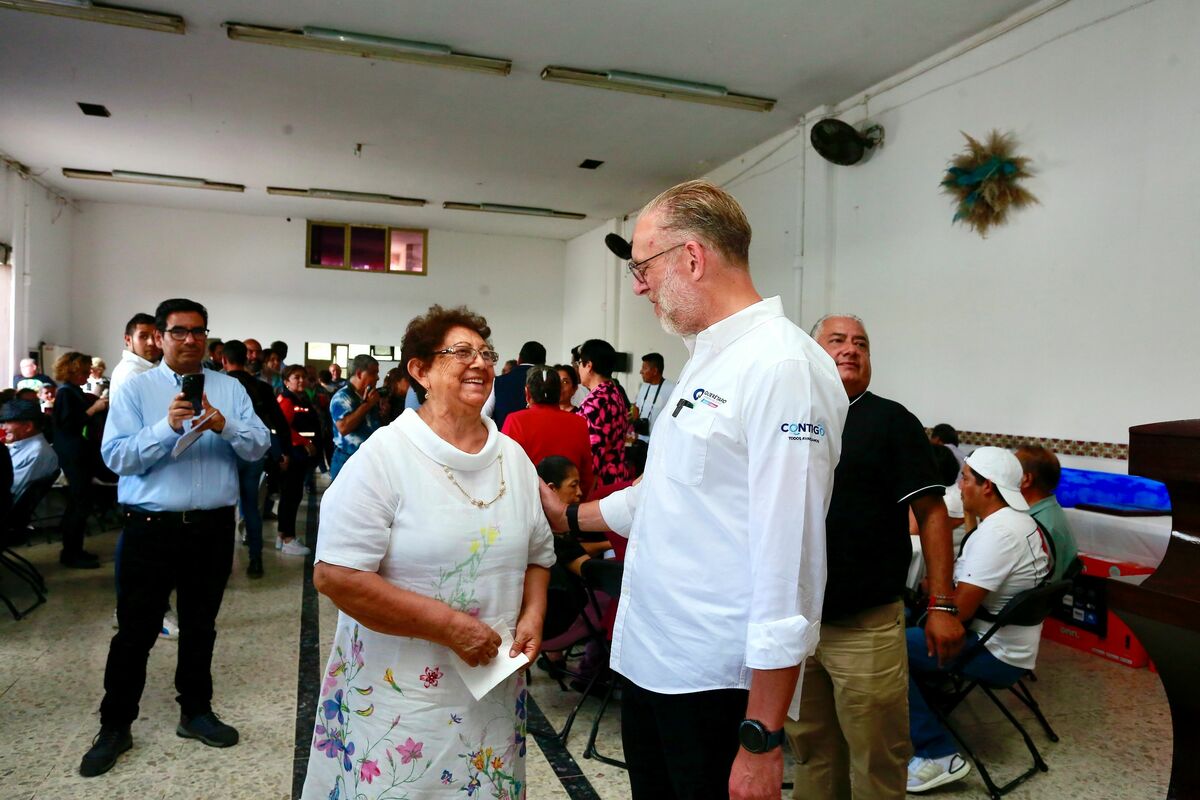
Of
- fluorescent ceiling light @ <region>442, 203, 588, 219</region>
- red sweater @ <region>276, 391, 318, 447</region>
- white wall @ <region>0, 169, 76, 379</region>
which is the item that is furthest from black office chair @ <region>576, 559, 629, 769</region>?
white wall @ <region>0, 169, 76, 379</region>

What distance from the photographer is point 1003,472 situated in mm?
2980

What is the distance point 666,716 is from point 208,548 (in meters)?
2.15

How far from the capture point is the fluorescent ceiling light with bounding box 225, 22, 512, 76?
6.00 meters

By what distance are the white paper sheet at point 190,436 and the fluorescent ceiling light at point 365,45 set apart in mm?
Result: 4531

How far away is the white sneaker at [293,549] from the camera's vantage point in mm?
6016

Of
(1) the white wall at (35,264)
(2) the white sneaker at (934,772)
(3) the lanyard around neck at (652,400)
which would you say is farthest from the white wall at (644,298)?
(1) the white wall at (35,264)

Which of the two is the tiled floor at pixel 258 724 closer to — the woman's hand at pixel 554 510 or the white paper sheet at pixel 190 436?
the white paper sheet at pixel 190 436

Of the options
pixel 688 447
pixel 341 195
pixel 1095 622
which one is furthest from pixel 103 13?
pixel 1095 622

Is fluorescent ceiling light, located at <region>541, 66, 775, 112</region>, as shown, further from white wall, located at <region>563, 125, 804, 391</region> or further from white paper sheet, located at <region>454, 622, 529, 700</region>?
white paper sheet, located at <region>454, 622, 529, 700</region>

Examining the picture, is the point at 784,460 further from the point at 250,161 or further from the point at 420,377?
the point at 250,161

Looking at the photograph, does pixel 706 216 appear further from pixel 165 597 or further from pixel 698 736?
pixel 165 597

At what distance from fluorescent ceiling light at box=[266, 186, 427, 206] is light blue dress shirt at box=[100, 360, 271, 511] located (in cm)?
954

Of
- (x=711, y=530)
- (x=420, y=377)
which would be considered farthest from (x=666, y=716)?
(x=420, y=377)

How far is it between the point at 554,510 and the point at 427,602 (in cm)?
47
